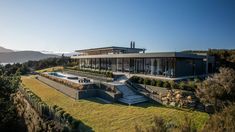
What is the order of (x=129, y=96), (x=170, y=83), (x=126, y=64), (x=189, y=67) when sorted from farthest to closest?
(x=126, y=64) < (x=189, y=67) < (x=129, y=96) < (x=170, y=83)

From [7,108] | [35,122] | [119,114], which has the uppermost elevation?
[7,108]

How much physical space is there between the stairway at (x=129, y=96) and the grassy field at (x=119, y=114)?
43.5 inches

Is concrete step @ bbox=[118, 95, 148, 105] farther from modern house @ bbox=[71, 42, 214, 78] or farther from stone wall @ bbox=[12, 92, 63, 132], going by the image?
stone wall @ bbox=[12, 92, 63, 132]

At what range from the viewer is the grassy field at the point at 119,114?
12.8 metres

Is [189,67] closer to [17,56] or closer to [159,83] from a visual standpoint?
[159,83]

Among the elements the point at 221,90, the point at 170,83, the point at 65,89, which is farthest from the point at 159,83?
the point at 65,89

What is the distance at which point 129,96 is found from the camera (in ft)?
65.8

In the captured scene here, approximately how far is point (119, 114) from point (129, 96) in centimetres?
505

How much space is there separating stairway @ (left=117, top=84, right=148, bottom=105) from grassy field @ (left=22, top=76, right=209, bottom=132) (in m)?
1.11

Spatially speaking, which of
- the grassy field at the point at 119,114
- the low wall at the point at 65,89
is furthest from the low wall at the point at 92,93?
the grassy field at the point at 119,114

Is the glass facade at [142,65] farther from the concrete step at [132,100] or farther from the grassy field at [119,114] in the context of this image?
the grassy field at [119,114]

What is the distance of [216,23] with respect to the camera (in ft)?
92.2

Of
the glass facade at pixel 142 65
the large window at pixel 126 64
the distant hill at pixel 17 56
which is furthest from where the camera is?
the distant hill at pixel 17 56

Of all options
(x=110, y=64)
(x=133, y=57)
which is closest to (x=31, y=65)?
(x=110, y=64)
